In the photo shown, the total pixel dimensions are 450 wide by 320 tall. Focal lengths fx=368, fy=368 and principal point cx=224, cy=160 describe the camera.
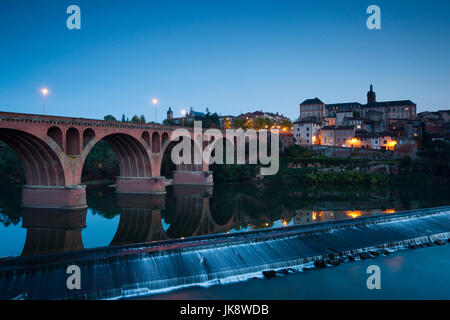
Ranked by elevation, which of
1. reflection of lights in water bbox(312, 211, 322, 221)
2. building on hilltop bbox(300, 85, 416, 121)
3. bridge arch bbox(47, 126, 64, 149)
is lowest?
reflection of lights in water bbox(312, 211, 322, 221)

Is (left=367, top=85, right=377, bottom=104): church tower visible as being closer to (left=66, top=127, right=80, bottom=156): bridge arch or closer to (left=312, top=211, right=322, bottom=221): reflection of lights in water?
(left=312, top=211, right=322, bottom=221): reflection of lights in water

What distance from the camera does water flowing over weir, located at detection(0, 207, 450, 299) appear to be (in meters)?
13.9

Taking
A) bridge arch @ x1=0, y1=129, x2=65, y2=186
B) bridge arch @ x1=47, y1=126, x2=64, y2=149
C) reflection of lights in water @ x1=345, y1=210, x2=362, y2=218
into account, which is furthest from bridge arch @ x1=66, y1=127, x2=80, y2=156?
reflection of lights in water @ x1=345, y1=210, x2=362, y2=218

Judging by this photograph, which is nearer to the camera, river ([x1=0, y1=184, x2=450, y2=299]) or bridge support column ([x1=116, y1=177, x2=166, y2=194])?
river ([x1=0, y1=184, x2=450, y2=299])

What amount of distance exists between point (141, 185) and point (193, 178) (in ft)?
38.7

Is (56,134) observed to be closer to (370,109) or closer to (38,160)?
(38,160)

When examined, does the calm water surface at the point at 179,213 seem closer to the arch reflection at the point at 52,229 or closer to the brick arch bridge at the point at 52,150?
the arch reflection at the point at 52,229

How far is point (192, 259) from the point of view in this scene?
16.8 m

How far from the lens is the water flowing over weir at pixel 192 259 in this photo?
13.9 m

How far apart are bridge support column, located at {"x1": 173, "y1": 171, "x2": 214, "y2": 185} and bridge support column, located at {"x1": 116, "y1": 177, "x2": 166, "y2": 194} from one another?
10.3 metres

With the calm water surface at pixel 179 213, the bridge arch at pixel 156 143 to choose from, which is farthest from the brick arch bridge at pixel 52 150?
the bridge arch at pixel 156 143

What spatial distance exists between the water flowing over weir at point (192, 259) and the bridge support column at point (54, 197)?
619 inches

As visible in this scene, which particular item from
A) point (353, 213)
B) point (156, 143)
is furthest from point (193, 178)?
point (353, 213)
